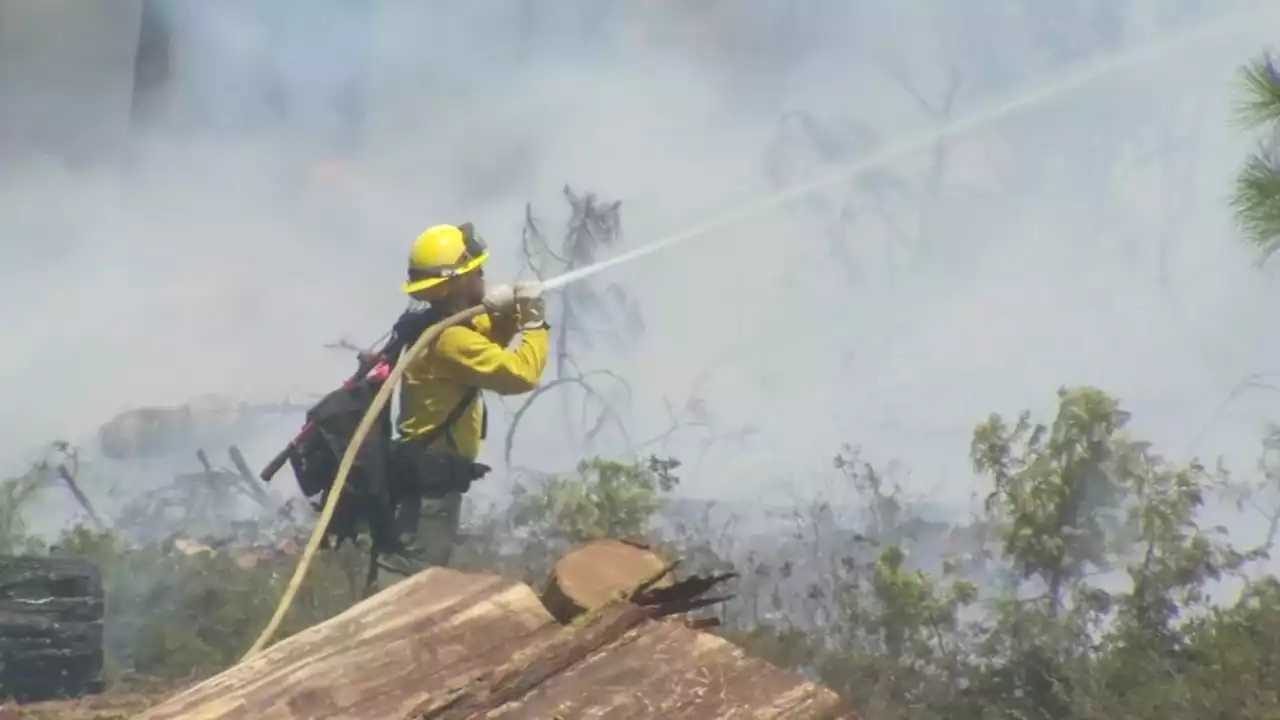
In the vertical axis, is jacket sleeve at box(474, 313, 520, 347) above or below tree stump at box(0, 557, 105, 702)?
above

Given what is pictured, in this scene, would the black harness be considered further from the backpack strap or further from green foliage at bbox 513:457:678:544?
green foliage at bbox 513:457:678:544

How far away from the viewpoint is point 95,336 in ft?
8.36

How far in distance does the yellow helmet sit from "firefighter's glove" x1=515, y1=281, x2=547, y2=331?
0.19 metres

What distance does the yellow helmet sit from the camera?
2.03 meters

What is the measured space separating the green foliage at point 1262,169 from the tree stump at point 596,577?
1174 millimetres

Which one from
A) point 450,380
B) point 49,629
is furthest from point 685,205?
point 49,629

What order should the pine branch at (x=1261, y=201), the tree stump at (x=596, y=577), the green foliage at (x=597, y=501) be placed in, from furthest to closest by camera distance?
the green foliage at (x=597, y=501)
the pine branch at (x=1261, y=201)
the tree stump at (x=596, y=577)

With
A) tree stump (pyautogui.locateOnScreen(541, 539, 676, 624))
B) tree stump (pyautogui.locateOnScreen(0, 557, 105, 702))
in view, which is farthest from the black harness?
tree stump (pyautogui.locateOnScreen(541, 539, 676, 624))

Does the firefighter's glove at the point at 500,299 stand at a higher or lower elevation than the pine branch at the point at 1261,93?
lower

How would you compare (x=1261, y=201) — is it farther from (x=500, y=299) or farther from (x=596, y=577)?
(x=596, y=577)

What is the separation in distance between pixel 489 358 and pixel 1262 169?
1.18m

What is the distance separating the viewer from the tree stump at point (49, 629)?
92.2 inches

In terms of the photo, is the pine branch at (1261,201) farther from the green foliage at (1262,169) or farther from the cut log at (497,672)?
the cut log at (497,672)

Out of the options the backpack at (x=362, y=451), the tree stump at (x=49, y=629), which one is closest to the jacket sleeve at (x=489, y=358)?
the backpack at (x=362, y=451)
